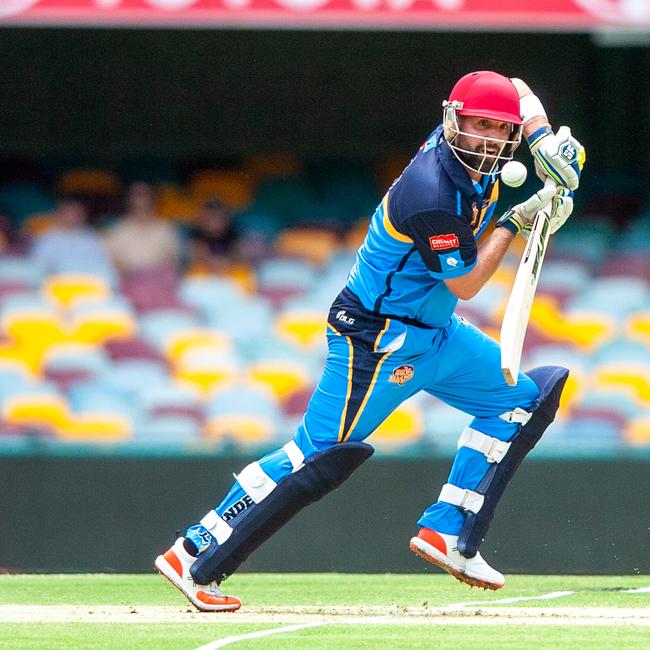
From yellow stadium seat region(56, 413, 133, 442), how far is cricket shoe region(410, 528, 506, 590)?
3.19 metres

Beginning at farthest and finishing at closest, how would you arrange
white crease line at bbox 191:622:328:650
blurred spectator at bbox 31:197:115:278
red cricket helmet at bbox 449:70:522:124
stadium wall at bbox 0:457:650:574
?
blurred spectator at bbox 31:197:115:278 → stadium wall at bbox 0:457:650:574 → red cricket helmet at bbox 449:70:522:124 → white crease line at bbox 191:622:328:650

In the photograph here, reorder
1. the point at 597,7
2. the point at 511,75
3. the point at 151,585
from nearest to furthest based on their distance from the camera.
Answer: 1. the point at 151,585
2. the point at 597,7
3. the point at 511,75

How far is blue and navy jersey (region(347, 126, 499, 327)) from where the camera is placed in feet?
16.4

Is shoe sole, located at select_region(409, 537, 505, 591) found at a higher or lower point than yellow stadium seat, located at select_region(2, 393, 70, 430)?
higher

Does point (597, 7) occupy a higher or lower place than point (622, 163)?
higher

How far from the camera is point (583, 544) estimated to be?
7.49 meters

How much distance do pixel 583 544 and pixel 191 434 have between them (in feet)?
7.55

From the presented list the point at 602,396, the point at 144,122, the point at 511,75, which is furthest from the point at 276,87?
the point at 602,396

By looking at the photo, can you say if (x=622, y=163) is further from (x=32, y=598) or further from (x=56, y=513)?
(x=32, y=598)

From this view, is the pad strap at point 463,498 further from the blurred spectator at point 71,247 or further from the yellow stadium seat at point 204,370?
the blurred spectator at point 71,247

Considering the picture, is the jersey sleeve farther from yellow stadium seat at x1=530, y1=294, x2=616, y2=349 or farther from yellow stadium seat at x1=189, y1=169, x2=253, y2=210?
yellow stadium seat at x1=189, y1=169, x2=253, y2=210

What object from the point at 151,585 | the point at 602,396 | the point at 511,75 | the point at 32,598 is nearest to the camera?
the point at 32,598

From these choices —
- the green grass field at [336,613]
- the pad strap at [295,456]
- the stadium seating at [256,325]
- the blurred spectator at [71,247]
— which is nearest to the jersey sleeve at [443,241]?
the pad strap at [295,456]

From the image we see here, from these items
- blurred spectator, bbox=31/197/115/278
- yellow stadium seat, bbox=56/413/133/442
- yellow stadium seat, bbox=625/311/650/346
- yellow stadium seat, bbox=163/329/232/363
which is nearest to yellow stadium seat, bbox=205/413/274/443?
yellow stadium seat, bbox=56/413/133/442
